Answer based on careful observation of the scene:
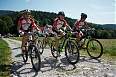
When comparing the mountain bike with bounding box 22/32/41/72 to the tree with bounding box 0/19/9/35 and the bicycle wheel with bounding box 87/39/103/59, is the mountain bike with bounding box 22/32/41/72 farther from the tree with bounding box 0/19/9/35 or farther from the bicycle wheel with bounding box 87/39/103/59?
the tree with bounding box 0/19/9/35

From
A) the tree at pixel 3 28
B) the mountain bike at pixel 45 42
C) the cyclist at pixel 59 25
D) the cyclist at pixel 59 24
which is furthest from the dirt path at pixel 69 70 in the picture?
the tree at pixel 3 28

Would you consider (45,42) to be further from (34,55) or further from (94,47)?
(34,55)

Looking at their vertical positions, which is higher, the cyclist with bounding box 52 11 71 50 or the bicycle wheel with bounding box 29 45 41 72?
the cyclist with bounding box 52 11 71 50

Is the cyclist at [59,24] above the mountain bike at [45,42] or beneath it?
above

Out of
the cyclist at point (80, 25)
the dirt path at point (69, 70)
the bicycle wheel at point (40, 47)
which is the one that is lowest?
the dirt path at point (69, 70)

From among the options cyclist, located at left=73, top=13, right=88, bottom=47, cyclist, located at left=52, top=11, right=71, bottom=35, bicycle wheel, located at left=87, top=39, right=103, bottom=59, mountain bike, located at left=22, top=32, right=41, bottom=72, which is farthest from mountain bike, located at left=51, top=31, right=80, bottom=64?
mountain bike, located at left=22, top=32, right=41, bottom=72

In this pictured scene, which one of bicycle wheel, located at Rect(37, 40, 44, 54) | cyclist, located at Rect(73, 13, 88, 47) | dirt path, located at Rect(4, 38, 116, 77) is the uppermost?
cyclist, located at Rect(73, 13, 88, 47)

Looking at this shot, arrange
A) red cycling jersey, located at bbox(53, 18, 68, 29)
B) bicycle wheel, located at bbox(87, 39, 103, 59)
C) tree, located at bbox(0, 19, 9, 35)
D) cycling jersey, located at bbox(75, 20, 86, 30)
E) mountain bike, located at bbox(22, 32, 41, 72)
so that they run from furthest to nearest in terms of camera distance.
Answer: tree, located at bbox(0, 19, 9, 35) < cycling jersey, located at bbox(75, 20, 86, 30) < red cycling jersey, located at bbox(53, 18, 68, 29) < bicycle wheel, located at bbox(87, 39, 103, 59) < mountain bike, located at bbox(22, 32, 41, 72)

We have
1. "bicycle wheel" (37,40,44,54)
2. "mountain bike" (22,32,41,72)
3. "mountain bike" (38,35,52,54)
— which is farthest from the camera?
"mountain bike" (38,35,52,54)

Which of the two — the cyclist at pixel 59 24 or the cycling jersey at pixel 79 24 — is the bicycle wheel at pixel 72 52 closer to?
the cyclist at pixel 59 24

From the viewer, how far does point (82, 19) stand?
42.7 feet

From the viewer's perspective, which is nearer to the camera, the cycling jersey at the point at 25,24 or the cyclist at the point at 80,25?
the cycling jersey at the point at 25,24

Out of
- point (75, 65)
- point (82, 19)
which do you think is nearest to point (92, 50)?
point (82, 19)

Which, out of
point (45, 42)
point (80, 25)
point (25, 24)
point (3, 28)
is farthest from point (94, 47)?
point (3, 28)
